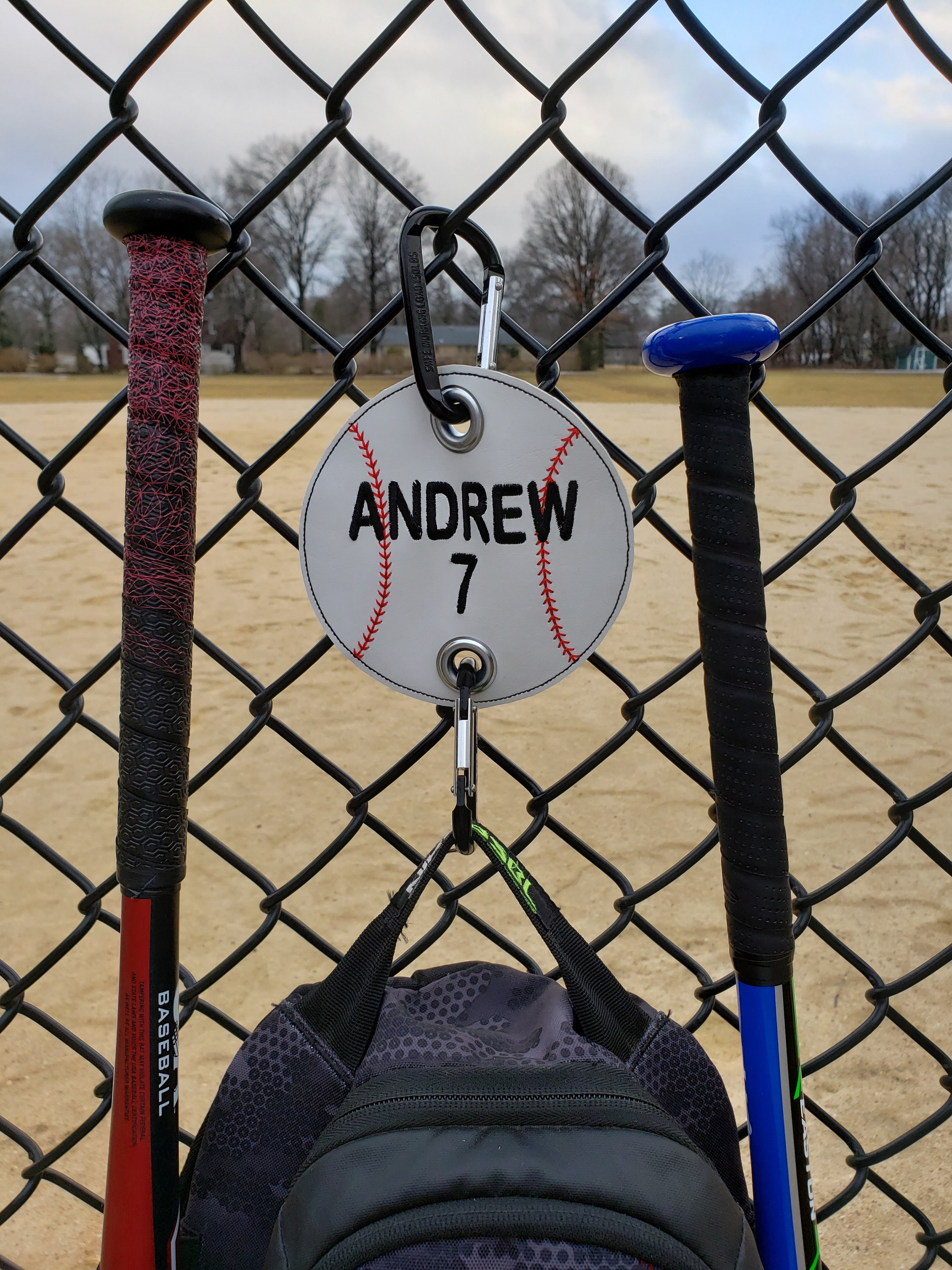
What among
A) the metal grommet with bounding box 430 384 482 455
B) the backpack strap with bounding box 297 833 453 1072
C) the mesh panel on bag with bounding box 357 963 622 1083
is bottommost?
the mesh panel on bag with bounding box 357 963 622 1083

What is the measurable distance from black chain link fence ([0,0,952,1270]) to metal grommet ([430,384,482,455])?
0.32 ft

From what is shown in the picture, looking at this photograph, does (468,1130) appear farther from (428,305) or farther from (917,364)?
(917,364)

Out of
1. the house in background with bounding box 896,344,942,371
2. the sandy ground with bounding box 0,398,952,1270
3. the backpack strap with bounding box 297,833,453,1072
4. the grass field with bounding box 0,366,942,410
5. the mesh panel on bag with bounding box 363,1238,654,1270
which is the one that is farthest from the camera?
the grass field with bounding box 0,366,942,410

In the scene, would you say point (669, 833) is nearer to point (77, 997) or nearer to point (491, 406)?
point (77, 997)

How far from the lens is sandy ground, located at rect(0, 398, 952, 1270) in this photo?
135 centimetres

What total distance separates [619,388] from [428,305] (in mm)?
16418

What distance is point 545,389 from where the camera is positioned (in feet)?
2.04

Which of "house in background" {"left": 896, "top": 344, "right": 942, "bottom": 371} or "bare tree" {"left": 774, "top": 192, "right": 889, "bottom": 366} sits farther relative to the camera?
"house in background" {"left": 896, "top": 344, "right": 942, "bottom": 371}

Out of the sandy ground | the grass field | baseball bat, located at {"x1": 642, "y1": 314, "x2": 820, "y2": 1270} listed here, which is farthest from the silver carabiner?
the grass field

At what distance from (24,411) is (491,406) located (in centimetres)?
1445

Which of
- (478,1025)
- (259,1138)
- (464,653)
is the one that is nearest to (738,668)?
(464,653)

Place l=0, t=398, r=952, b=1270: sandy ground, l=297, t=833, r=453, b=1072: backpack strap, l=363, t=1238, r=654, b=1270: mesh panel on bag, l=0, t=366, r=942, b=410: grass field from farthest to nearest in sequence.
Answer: l=0, t=366, r=942, b=410: grass field, l=0, t=398, r=952, b=1270: sandy ground, l=297, t=833, r=453, b=1072: backpack strap, l=363, t=1238, r=654, b=1270: mesh panel on bag

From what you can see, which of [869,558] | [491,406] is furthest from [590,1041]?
[869,558]

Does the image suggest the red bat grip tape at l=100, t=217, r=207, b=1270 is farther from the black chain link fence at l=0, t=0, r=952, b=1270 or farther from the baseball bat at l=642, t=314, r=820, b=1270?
the baseball bat at l=642, t=314, r=820, b=1270
